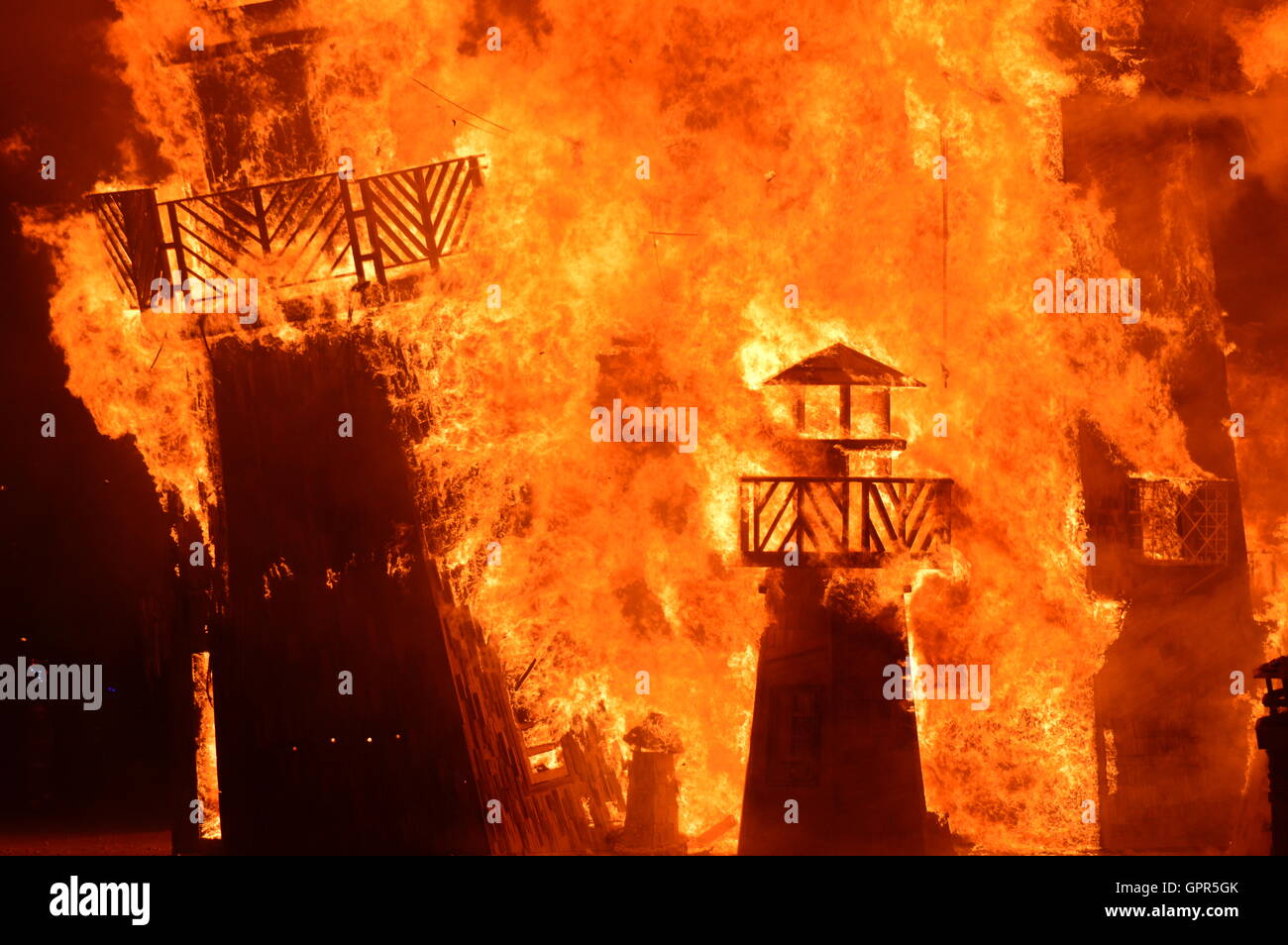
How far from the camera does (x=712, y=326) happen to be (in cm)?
1125

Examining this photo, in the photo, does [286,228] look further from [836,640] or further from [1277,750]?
[1277,750]

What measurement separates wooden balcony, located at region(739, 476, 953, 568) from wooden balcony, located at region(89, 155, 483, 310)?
413 cm

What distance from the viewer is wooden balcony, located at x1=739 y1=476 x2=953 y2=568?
982 cm

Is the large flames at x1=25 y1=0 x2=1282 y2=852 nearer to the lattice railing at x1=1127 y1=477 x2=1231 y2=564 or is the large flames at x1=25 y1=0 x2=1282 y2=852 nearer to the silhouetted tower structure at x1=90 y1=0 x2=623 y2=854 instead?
the lattice railing at x1=1127 y1=477 x2=1231 y2=564

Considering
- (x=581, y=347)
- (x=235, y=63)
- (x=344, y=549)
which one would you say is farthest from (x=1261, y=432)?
(x=235, y=63)

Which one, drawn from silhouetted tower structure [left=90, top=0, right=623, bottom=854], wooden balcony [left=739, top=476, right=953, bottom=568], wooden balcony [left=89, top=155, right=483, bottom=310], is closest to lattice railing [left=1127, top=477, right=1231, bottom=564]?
wooden balcony [left=739, top=476, right=953, bottom=568]

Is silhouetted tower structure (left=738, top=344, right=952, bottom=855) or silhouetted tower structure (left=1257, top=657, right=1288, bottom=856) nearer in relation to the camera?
silhouetted tower structure (left=1257, top=657, right=1288, bottom=856)

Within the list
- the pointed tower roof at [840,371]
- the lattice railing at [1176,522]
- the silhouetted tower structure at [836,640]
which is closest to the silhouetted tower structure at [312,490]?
the silhouetted tower structure at [836,640]

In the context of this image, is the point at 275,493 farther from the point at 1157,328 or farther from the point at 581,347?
the point at 1157,328

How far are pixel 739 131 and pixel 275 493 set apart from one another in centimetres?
589

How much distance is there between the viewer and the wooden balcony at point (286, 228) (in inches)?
423

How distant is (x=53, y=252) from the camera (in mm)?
11102

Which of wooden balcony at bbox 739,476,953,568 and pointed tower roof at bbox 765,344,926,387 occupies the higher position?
pointed tower roof at bbox 765,344,926,387

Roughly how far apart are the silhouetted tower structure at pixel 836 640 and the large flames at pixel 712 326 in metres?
1.07
